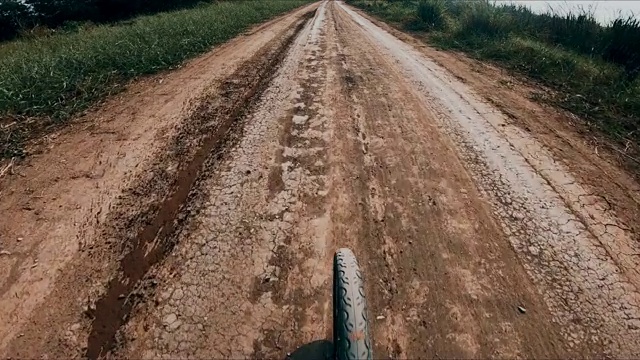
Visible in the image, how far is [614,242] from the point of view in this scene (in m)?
3.05

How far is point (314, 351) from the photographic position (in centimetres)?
218

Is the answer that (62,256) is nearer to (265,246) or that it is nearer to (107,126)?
(265,246)

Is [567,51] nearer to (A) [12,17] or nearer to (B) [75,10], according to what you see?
(B) [75,10]

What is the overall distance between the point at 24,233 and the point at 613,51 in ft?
35.5

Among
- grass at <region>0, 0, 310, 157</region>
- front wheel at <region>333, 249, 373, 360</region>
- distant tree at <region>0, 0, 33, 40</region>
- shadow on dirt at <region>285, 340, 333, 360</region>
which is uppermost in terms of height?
front wheel at <region>333, 249, 373, 360</region>

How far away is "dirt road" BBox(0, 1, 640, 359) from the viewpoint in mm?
2320

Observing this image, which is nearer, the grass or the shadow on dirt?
the shadow on dirt

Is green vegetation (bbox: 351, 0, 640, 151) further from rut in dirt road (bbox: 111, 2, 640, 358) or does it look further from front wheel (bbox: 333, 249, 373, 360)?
front wheel (bbox: 333, 249, 373, 360)

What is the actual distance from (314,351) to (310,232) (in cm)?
110

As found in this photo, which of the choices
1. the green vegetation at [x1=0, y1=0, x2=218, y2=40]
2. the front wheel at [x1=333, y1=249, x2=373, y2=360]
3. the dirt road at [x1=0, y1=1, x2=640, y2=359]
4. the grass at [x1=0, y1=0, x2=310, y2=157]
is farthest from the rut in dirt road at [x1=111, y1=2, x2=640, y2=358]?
the green vegetation at [x1=0, y1=0, x2=218, y2=40]

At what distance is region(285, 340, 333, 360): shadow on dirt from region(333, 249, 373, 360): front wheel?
51cm

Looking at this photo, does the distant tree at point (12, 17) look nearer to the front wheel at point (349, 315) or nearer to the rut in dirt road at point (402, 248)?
the rut in dirt road at point (402, 248)

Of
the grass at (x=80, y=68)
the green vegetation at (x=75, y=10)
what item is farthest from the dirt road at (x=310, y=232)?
the green vegetation at (x=75, y=10)

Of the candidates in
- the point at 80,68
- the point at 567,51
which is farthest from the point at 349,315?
the point at 567,51
